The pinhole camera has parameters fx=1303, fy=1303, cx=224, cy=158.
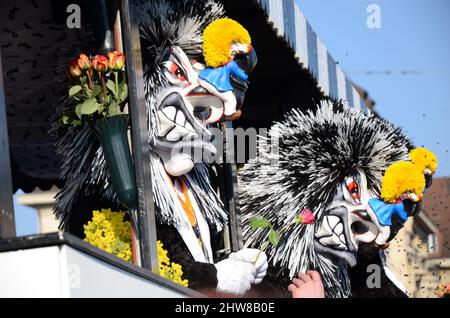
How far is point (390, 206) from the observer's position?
5.47 meters

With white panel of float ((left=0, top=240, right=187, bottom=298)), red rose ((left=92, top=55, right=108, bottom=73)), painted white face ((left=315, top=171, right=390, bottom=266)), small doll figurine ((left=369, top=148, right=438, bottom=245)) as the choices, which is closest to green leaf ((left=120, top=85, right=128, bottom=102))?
red rose ((left=92, top=55, right=108, bottom=73))

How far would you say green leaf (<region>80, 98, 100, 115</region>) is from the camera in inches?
184

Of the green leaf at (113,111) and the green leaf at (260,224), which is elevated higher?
the green leaf at (113,111)

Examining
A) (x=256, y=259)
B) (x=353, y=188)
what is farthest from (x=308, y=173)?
(x=256, y=259)

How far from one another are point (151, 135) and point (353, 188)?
107cm

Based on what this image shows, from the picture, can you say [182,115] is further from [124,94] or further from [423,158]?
[423,158]

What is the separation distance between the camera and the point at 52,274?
3609mm

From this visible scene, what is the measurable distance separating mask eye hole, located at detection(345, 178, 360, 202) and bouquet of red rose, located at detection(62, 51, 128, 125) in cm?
119

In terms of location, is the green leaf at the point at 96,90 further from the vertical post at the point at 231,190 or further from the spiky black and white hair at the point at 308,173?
the spiky black and white hair at the point at 308,173

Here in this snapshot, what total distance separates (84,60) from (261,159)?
113cm

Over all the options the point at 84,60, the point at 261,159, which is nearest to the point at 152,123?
the point at 84,60

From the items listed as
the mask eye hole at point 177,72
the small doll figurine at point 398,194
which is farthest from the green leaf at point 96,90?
the small doll figurine at point 398,194

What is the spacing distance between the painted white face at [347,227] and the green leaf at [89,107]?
49.0 inches

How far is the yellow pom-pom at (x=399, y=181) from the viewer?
215 inches
